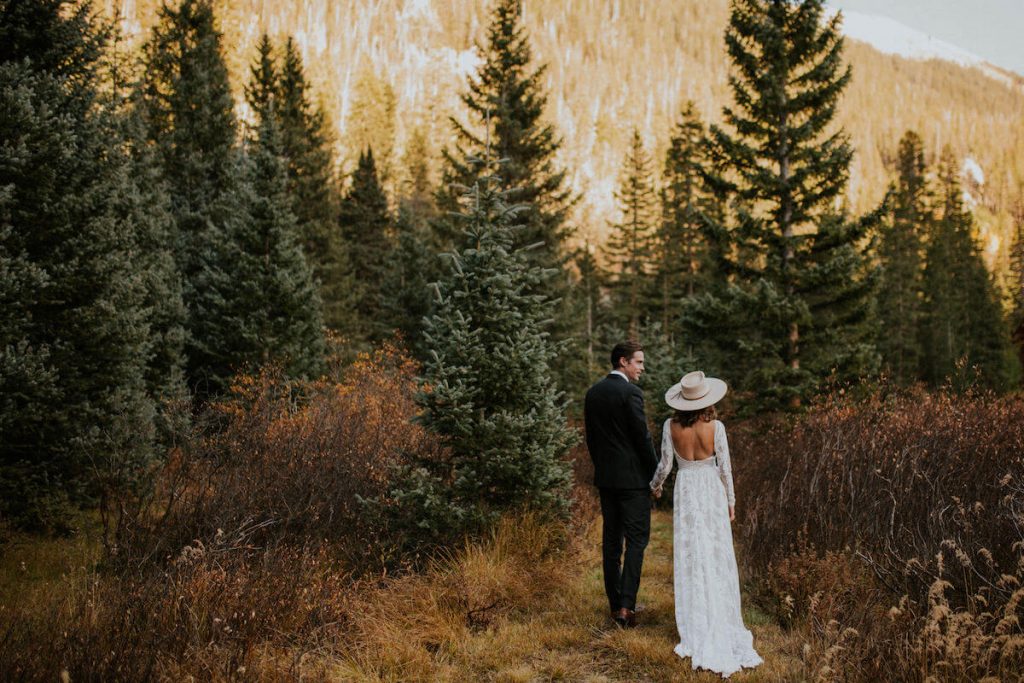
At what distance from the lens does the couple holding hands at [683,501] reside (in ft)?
14.3

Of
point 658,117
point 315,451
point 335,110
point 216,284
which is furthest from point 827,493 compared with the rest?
point 658,117

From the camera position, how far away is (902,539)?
16.6 feet

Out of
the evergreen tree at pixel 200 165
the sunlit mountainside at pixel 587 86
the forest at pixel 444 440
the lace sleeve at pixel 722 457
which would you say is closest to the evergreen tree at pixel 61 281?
the forest at pixel 444 440

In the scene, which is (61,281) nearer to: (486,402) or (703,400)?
(486,402)

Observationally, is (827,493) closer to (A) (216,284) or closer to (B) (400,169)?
(A) (216,284)

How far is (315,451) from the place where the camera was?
710 cm

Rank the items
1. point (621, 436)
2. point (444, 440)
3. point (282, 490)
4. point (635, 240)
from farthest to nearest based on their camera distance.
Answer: point (635, 240) → point (444, 440) → point (282, 490) → point (621, 436)

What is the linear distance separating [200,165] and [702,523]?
21912 mm


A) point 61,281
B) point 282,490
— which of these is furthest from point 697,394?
point 61,281

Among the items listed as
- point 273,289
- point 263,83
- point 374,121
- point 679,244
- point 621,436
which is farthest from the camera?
point 374,121

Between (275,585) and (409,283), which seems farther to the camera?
(409,283)

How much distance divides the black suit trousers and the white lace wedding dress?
26 cm

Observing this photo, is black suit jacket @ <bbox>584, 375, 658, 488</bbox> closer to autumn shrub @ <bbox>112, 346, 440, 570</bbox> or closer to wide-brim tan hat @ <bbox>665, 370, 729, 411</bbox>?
wide-brim tan hat @ <bbox>665, 370, 729, 411</bbox>

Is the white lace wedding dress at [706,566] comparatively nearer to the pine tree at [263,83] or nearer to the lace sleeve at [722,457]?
the lace sleeve at [722,457]
